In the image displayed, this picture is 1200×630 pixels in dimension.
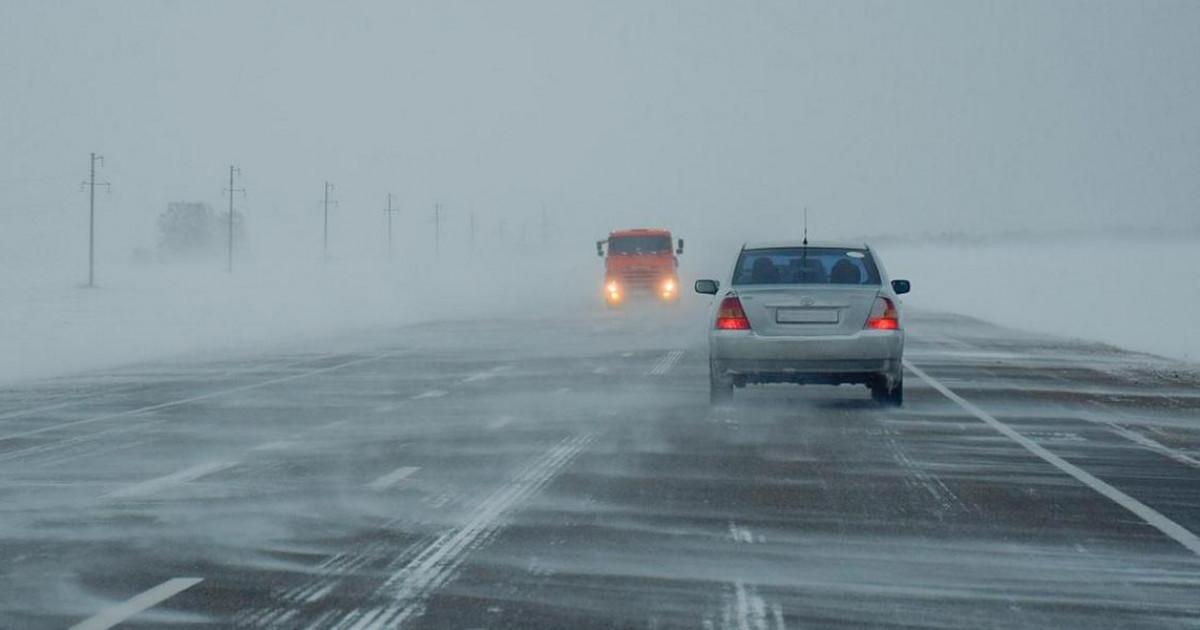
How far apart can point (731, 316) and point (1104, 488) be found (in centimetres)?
606

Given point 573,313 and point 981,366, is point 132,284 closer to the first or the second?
point 573,313

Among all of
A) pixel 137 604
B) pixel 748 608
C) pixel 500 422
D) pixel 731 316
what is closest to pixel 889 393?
pixel 731 316

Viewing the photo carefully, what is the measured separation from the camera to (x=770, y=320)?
16922 mm

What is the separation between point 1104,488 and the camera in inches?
455

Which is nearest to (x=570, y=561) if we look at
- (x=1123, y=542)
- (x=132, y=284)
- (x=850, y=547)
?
(x=850, y=547)

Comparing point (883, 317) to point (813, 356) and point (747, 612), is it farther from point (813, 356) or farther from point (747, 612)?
point (747, 612)

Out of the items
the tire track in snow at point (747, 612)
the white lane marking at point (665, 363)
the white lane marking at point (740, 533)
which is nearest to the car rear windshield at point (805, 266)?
the white lane marking at point (665, 363)

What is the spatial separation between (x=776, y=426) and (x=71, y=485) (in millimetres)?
6819

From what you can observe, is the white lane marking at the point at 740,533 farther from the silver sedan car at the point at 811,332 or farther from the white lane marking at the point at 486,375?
the white lane marking at the point at 486,375

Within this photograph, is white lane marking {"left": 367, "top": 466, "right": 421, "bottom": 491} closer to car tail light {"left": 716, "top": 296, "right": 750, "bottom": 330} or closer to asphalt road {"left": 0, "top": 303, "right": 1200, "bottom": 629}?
asphalt road {"left": 0, "top": 303, "right": 1200, "bottom": 629}

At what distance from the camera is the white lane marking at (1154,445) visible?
43.5 ft

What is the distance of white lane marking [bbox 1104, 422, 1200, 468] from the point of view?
522 inches

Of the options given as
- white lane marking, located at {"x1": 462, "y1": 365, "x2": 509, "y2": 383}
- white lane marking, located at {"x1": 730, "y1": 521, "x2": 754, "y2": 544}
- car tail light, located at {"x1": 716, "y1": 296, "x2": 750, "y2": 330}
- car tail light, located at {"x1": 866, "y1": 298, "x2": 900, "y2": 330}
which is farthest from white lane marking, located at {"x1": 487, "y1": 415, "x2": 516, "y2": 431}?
white lane marking, located at {"x1": 730, "y1": 521, "x2": 754, "y2": 544}

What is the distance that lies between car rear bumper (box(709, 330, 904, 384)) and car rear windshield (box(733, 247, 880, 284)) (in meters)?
0.81
